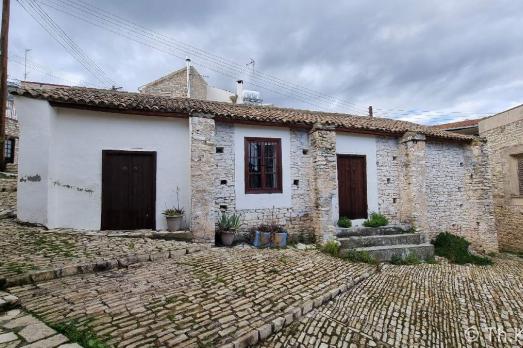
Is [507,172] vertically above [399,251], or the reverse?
[507,172]

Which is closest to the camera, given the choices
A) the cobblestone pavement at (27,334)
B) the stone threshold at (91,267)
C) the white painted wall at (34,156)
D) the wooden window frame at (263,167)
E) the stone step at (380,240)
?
the cobblestone pavement at (27,334)

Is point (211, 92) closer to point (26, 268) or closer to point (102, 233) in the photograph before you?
point (102, 233)

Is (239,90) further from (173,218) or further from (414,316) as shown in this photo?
(414,316)

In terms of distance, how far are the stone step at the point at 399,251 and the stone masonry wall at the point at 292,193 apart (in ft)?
5.98

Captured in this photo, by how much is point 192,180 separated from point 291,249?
340 cm

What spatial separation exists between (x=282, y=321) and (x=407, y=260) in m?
6.08

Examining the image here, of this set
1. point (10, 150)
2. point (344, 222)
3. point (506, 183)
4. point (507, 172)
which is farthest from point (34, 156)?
point (506, 183)

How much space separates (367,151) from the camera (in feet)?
31.4

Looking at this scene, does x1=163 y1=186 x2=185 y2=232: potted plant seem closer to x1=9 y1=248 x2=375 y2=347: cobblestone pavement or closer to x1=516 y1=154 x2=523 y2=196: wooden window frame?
x1=9 y1=248 x2=375 y2=347: cobblestone pavement

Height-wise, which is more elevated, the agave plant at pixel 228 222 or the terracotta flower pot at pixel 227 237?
the agave plant at pixel 228 222

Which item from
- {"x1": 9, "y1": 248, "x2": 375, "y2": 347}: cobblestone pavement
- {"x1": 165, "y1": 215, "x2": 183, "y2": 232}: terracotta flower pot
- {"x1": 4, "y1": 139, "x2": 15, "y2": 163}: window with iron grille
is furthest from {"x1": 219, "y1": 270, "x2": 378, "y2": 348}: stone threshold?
{"x1": 4, "y1": 139, "x2": 15, "y2": 163}: window with iron grille

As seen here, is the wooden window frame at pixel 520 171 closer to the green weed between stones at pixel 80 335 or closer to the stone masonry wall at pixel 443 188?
the stone masonry wall at pixel 443 188

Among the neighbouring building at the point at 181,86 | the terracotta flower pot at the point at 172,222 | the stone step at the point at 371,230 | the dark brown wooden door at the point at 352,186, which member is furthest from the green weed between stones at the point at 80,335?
the neighbouring building at the point at 181,86

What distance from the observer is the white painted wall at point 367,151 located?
930 cm
